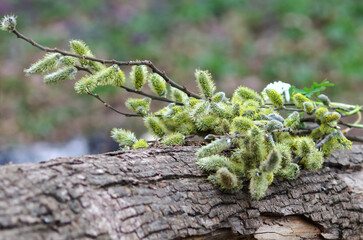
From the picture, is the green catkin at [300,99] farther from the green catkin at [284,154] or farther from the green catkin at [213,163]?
the green catkin at [213,163]

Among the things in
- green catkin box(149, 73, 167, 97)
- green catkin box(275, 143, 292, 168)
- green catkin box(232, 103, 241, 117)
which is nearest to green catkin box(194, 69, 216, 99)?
green catkin box(232, 103, 241, 117)

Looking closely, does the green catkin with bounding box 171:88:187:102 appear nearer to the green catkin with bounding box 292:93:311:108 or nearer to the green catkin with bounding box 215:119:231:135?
the green catkin with bounding box 215:119:231:135

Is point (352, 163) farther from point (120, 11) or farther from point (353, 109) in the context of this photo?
point (120, 11)

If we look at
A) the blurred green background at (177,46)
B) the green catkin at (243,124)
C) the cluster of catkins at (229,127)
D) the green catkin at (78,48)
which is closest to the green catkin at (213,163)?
the cluster of catkins at (229,127)

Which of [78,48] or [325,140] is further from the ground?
[78,48]

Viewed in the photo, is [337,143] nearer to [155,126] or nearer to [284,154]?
[284,154]

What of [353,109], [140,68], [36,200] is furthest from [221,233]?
[353,109]

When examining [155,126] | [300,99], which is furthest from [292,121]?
[155,126]
